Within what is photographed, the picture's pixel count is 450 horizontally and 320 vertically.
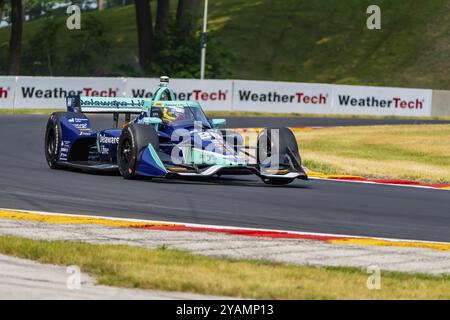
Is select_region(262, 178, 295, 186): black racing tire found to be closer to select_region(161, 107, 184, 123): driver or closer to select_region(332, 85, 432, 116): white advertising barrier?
select_region(161, 107, 184, 123): driver

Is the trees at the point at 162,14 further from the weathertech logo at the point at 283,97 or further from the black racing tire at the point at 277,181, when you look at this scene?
the black racing tire at the point at 277,181

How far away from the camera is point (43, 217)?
1400 centimetres

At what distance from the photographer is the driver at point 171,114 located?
63.2ft

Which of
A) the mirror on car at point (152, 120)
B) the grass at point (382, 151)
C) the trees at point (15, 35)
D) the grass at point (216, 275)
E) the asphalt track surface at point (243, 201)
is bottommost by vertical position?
the grass at point (216, 275)

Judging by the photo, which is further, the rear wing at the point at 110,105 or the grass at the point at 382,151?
the grass at the point at 382,151

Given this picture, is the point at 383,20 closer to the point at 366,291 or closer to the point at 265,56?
the point at 265,56

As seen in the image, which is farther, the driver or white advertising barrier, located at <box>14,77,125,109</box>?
white advertising barrier, located at <box>14,77,125,109</box>

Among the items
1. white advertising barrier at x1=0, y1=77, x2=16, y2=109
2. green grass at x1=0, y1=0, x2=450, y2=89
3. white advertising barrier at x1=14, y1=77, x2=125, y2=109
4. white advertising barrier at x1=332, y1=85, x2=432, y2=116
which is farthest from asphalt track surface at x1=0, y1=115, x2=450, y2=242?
green grass at x1=0, y1=0, x2=450, y2=89

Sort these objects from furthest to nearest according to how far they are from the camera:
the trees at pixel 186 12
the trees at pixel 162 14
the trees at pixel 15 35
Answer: the trees at pixel 162 14 → the trees at pixel 15 35 → the trees at pixel 186 12

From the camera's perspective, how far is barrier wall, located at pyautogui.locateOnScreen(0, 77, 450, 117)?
4162 centimetres

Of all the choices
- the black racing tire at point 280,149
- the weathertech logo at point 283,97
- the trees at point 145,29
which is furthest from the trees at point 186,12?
the black racing tire at point 280,149

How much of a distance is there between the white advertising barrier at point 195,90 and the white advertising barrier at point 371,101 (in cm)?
452

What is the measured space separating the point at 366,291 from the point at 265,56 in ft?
203

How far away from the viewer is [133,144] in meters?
18.4
